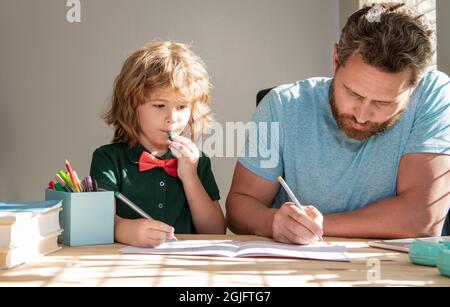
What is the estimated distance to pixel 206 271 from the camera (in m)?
0.92

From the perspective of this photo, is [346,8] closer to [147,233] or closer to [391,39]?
[391,39]

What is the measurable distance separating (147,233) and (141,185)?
1.64ft

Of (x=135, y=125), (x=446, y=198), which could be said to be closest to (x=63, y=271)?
(x=135, y=125)

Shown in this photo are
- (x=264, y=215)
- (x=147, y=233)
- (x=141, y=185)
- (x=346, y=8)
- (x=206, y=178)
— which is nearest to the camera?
(x=147, y=233)

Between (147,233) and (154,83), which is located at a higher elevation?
(154,83)

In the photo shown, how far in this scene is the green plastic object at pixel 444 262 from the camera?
2.92 ft

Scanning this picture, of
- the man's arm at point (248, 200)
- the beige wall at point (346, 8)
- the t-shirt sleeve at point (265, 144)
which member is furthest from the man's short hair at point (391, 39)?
the beige wall at point (346, 8)

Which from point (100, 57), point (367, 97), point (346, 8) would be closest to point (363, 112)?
point (367, 97)

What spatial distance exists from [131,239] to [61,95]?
2.29 metres

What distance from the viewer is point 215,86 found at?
3340 mm

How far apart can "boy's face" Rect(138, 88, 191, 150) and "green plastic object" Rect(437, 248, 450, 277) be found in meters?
0.85

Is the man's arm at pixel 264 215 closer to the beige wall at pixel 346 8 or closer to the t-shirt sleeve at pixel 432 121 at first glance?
the t-shirt sleeve at pixel 432 121
